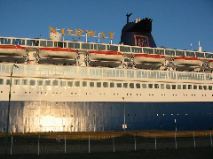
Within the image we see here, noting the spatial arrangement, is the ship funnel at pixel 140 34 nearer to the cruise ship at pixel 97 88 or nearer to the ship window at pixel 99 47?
the cruise ship at pixel 97 88

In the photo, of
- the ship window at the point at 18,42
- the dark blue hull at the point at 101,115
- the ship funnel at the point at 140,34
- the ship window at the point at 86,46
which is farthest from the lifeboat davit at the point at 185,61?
the ship window at the point at 18,42

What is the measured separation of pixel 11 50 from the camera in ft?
116

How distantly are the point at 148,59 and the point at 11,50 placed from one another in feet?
65.7

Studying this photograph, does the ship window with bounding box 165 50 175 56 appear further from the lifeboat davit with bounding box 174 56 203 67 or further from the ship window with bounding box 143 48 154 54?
the ship window with bounding box 143 48 154 54

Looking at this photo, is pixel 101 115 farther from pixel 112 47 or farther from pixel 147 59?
pixel 147 59

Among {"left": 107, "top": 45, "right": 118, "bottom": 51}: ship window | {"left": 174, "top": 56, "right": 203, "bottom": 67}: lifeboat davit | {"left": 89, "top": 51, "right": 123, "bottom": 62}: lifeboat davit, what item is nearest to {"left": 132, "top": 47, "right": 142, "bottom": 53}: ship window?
{"left": 107, "top": 45, "right": 118, "bottom": 51}: ship window

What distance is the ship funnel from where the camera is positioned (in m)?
48.3

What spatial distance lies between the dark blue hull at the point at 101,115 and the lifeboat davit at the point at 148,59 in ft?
22.7

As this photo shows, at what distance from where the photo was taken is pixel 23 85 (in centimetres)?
3484

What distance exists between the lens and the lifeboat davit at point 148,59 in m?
41.6

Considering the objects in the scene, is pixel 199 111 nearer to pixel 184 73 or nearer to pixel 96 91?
pixel 184 73

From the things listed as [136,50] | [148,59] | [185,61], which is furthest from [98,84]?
[185,61]

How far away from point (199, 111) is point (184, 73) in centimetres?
640

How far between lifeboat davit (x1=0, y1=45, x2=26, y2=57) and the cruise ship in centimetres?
12
